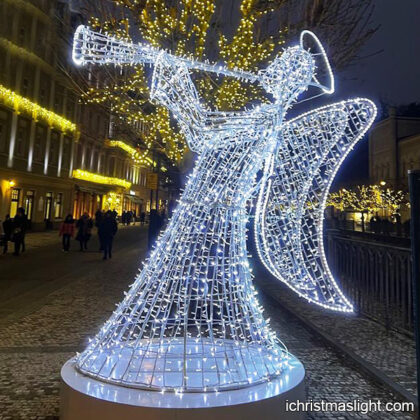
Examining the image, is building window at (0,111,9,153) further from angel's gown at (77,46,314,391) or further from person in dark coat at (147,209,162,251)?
angel's gown at (77,46,314,391)

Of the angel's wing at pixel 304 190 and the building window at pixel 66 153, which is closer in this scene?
the angel's wing at pixel 304 190

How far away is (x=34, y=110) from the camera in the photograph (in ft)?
80.5

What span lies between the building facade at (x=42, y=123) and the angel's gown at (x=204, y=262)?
14702 millimetres

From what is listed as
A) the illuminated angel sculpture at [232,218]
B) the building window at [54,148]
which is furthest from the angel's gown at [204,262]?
the building window at [54,148]

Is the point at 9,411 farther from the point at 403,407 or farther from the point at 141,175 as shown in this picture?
the point at 141,175

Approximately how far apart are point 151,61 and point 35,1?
25.7 metres

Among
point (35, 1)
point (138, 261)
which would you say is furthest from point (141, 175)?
point (138, 261)

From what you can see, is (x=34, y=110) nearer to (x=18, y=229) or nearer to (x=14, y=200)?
(x=14, y=200)

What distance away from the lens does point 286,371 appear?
129 inches

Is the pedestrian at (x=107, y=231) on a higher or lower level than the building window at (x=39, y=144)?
lower

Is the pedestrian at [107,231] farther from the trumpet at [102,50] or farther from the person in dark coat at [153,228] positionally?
the trumpet at [102,50]

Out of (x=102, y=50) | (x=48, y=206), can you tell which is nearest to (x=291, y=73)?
(x=102, y=50)

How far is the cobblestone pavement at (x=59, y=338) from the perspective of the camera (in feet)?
12.5

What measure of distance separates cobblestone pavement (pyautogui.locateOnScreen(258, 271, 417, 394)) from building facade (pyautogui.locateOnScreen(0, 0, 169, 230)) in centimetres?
1227
